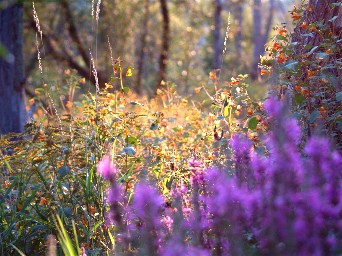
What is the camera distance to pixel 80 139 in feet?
14.2

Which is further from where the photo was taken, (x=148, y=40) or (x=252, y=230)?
(x=148, y=40)

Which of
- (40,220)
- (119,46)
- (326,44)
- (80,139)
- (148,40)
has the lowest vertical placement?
(40,220)

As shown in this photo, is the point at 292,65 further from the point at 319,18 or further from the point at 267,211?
the point at 267,211

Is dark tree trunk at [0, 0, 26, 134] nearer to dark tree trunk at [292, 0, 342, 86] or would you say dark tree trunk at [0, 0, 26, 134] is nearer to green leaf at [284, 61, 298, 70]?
dark tree trunk at [292, 0, 342, 86]

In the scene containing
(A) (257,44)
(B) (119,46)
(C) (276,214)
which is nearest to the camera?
(C) (276,214)

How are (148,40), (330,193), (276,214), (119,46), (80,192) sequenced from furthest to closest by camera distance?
(148,40), (119,46), (80,192), (330,193), (276,214)

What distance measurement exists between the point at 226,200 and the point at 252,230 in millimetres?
172

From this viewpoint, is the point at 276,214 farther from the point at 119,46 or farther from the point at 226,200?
the point at 119,46

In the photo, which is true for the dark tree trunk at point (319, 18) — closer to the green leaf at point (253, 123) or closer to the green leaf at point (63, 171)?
the green leaf at point (253, 123)

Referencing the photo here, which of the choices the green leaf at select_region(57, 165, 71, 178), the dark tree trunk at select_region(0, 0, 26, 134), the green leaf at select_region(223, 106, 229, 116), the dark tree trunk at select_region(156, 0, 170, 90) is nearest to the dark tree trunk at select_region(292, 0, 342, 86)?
the green leaf at select_region(223, 106, 229, 116)

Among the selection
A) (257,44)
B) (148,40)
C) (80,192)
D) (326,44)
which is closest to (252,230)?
(80,192)

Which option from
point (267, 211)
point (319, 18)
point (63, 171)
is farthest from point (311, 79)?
point (267, 211)

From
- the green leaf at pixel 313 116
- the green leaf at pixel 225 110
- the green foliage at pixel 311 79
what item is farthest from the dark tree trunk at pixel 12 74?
the green leaf at pixel 313 116

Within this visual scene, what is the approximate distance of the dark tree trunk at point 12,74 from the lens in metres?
8.84
